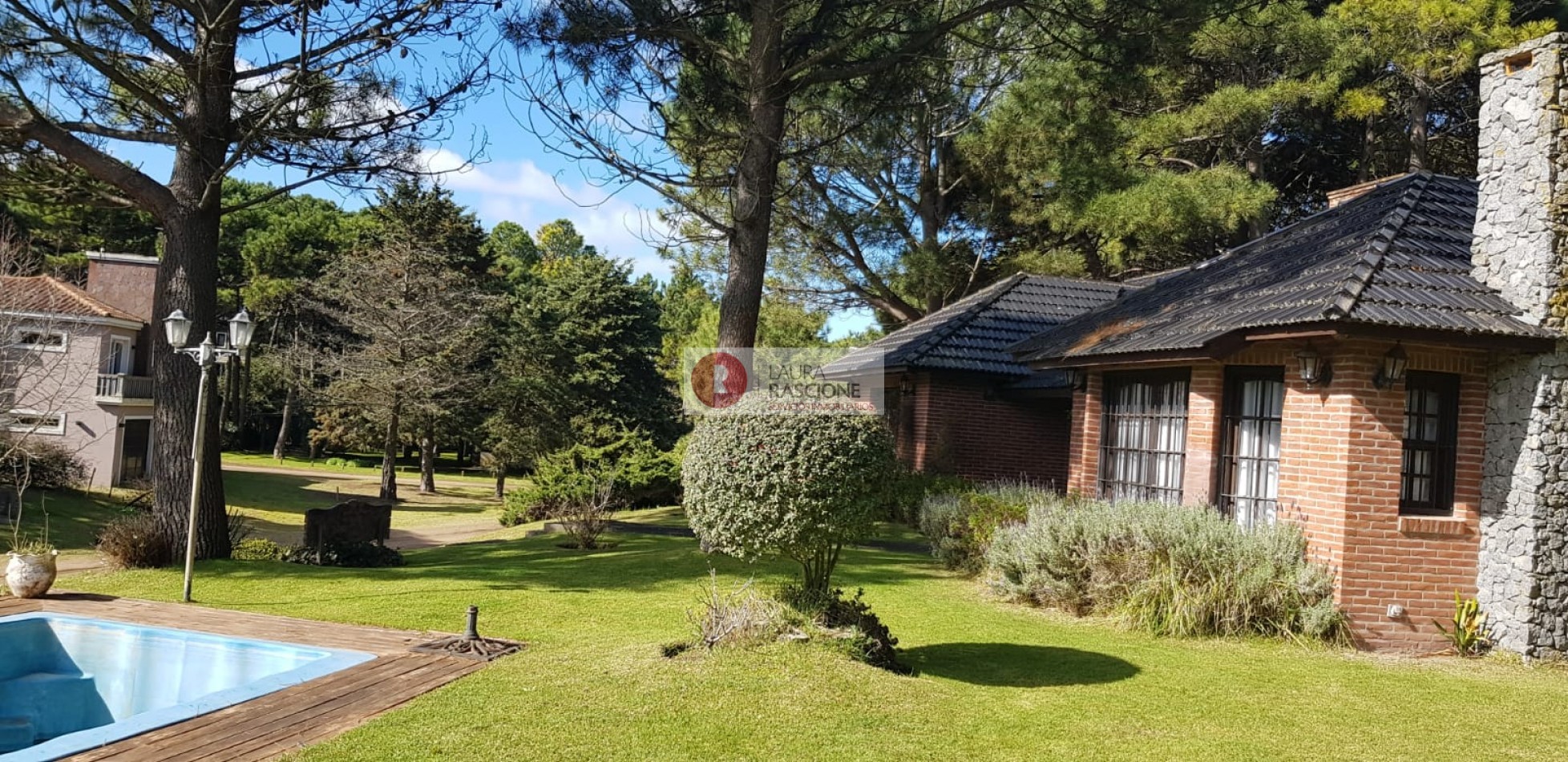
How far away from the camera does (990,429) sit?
18719 millimetres

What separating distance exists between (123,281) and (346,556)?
23.7m

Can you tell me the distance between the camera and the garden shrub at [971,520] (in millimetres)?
12406

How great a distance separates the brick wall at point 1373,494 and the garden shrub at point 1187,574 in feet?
1.01

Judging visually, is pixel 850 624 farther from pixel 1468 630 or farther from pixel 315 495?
pixel 315 495

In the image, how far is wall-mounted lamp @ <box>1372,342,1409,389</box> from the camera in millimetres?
9117

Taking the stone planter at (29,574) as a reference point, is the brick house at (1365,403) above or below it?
above

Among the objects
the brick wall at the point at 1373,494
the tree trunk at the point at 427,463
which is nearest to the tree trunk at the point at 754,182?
the brick wall at the point at 1373,494

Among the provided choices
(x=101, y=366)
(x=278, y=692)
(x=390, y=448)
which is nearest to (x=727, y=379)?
(x=278, y=692)

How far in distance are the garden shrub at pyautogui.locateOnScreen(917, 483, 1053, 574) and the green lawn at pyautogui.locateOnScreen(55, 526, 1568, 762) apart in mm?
2030

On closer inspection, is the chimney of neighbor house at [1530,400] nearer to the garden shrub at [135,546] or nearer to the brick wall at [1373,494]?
the brick wall at [1373,494]

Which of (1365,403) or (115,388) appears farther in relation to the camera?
(115,388)

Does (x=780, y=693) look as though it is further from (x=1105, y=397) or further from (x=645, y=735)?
(x=1105, y=397)

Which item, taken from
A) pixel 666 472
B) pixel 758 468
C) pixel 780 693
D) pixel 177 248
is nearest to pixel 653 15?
pixel 177 248

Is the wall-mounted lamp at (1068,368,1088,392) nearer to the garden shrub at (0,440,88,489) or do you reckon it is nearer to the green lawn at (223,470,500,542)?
the green lawn at (223,470,500,542)
